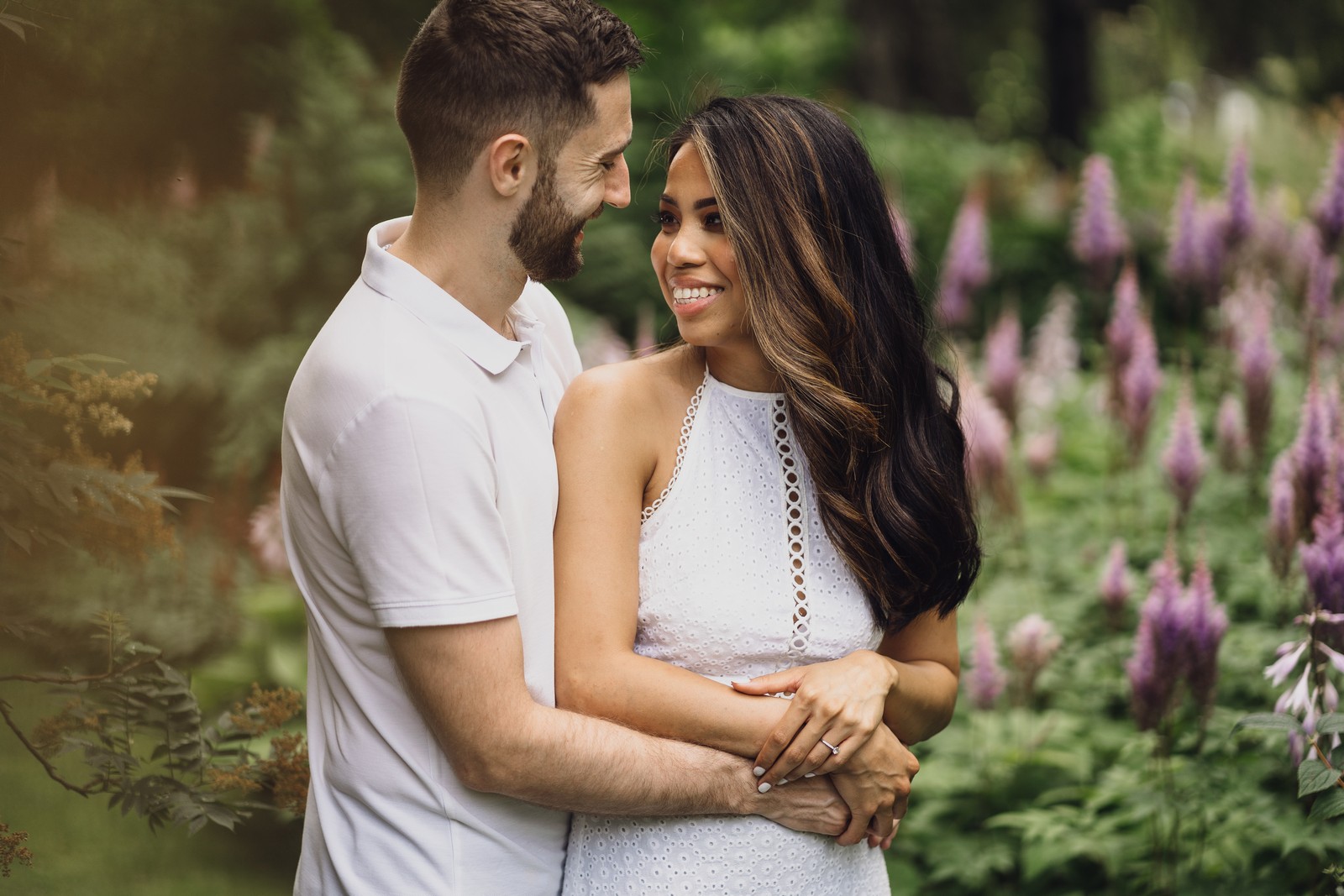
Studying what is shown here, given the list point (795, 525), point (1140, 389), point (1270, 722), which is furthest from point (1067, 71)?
point (795, 525)

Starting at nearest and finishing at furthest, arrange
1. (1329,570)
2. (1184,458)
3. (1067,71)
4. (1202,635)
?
1. (1329,570)
2. (1202,635)
3. (1184,458)
4. (1067,71)

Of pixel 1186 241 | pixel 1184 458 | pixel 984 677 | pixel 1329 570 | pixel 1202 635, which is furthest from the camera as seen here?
pixel 1186 241

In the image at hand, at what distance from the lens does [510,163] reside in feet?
7.00

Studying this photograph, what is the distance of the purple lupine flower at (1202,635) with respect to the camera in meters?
3.19

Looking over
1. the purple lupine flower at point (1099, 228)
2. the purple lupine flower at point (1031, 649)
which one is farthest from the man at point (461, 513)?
the purple lupine flower at point (1099, 228)

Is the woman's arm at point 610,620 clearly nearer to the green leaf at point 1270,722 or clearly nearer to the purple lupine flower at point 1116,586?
the green leaf at point 1270,722

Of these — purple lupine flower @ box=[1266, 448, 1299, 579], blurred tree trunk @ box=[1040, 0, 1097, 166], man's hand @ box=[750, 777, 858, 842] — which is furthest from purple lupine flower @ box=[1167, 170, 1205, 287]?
blurred tree trunk @ box=[1040, 0, 1097, 166]

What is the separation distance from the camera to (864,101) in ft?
47.1

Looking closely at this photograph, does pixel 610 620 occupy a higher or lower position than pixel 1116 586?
higher

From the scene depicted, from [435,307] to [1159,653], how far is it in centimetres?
227

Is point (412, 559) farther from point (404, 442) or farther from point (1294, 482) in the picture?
point (1294, 482)

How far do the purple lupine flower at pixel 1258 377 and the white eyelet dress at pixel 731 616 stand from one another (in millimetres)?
2627

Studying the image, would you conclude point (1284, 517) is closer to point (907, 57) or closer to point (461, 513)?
point (461, 513)

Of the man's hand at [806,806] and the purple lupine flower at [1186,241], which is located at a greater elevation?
the purple lupine flower at [1186,241]
